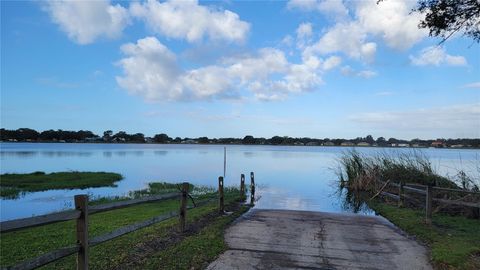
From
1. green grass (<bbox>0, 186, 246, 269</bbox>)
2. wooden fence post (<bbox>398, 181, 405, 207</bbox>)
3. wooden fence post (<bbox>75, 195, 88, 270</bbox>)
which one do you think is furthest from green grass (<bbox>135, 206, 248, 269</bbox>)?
wooden fence post (<bbox>398, 181, 405, 207</bbox>)

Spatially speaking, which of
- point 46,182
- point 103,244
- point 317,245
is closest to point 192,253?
point 103,244

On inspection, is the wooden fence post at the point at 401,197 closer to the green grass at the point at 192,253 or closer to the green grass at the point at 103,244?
the green grass at the point at 103,244

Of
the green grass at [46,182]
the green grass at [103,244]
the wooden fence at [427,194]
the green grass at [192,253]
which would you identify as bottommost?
the green grass at [46,182]

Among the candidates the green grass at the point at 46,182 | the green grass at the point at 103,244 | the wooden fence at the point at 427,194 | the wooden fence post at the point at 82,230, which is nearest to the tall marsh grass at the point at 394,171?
Answer: the wooden fence at the point at 427,194

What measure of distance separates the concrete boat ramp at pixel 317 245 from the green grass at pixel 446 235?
31 cm

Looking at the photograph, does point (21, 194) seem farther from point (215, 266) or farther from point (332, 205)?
point (215, 266)

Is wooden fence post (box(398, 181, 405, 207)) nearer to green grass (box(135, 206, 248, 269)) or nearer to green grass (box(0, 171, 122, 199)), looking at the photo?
green grass (box(135, 206, 248, 269))

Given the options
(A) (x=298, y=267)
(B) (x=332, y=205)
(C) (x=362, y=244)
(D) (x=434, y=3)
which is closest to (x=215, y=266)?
(A) (x=298, y=267)

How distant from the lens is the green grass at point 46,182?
26359mm

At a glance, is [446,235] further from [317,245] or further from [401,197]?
[401,197]

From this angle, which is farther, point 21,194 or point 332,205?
point 21,194

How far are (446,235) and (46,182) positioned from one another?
27.9m

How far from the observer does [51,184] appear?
96.6ft

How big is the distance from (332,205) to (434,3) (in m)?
13.5
